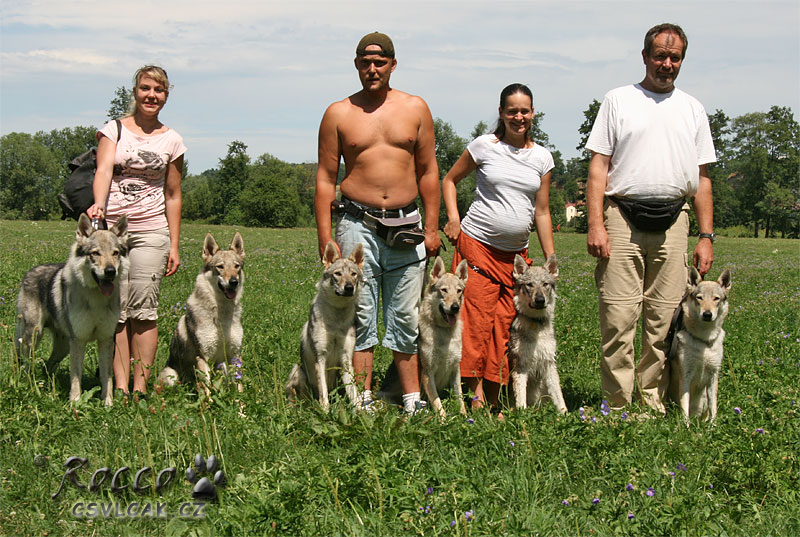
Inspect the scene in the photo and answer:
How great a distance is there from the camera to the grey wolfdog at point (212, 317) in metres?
5.66

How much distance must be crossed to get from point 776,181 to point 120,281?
253 feet

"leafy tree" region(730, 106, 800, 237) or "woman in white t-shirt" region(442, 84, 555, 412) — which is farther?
"leafy tree" region(730, 106, 800, 237)

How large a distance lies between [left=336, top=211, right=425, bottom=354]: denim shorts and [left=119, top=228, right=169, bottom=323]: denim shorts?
169 centimetres

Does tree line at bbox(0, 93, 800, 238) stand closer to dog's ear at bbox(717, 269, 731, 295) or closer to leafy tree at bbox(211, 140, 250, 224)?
leafy tree at bbox(211, 140, 250, 224)

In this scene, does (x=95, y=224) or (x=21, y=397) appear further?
(x=95, y=224)

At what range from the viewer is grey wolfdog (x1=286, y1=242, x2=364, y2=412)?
5168 mm

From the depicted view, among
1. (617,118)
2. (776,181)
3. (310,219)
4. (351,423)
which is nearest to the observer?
(351,423)

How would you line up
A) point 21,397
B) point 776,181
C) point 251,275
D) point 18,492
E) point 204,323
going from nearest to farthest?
point 18,492
point 21,397
point 204,323
point 251,275
point 776,181

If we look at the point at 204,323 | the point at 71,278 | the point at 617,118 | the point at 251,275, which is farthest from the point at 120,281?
the point at 251,275

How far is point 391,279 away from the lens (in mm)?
5316

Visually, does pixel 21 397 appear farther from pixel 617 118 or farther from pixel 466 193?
pixel 466 193

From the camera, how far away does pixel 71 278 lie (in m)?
5.23

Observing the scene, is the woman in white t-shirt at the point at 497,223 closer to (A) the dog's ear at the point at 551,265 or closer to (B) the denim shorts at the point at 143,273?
(A) the dog's ear at the point at 551,265

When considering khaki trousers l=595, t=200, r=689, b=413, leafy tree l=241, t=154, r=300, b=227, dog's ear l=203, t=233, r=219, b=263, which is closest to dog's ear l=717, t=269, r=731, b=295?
khaki trousers l=595, t=200, r=689, b=413
